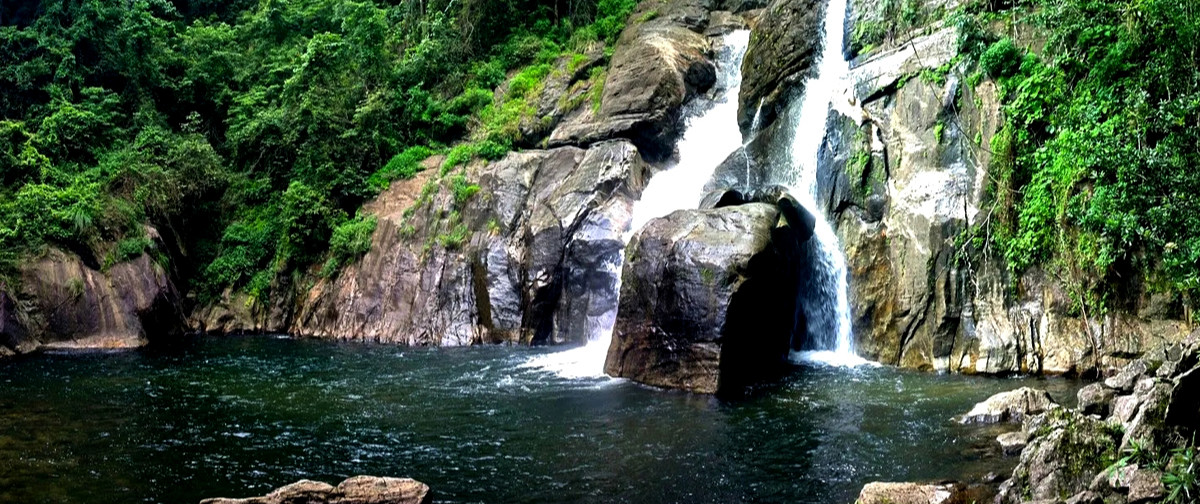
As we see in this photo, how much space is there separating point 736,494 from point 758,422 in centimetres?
337

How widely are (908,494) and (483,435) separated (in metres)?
6.51

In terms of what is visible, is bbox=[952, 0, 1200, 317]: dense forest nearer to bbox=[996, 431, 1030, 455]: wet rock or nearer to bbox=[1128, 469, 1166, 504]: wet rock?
bbox=[996, 431, 1030, 455]: wet rock

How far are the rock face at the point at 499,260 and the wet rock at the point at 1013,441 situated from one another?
1161 cm

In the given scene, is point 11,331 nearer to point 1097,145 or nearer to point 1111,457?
point 1111,457

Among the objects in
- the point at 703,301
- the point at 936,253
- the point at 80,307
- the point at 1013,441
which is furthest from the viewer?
the point at 80,307

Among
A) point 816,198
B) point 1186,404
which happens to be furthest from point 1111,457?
point 816,198

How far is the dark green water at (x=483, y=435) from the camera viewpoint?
10.4 m

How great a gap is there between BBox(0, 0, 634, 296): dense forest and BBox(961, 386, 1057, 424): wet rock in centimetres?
1767

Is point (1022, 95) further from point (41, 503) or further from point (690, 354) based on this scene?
point (41, 503)

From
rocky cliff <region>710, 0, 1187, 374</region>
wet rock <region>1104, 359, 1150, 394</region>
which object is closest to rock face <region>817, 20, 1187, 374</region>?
rocky cliff <region>710, 0, 1187, 374</region>

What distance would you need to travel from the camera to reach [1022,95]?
55.1 ft

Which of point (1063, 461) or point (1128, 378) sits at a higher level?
point (1128, 378)

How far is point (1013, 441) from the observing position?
11305mm

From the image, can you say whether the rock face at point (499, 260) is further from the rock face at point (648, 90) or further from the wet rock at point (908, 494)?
the wet rock at point (908, 494)
